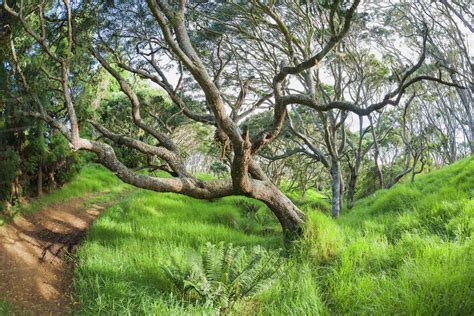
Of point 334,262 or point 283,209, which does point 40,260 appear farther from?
point 334,262

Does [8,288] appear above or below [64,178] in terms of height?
below

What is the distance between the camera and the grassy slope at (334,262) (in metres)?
3.56

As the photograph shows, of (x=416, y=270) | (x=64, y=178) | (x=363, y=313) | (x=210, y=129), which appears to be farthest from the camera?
(x=210, y=129)

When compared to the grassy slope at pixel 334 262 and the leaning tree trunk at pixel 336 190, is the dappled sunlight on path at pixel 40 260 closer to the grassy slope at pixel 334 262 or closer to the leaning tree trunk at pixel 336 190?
the grassy slope at pixel 334 262

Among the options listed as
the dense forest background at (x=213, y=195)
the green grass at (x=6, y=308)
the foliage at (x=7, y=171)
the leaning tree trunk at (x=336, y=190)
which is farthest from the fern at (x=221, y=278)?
the leaning tree trunk at (x=336, y=190)

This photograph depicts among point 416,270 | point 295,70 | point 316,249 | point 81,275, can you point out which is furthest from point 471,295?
point 81,275

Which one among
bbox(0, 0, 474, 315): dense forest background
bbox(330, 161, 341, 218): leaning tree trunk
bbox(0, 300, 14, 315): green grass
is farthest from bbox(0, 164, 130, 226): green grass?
bbox(330, 161, 341, 218): leaning tree trunk

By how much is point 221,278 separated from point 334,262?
1.69 m

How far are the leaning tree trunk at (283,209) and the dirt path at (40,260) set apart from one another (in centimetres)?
355

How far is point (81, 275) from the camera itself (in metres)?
5.24

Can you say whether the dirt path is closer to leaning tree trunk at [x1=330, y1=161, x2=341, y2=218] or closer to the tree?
the tree

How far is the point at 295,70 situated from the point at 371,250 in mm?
2946

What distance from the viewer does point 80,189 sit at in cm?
1268

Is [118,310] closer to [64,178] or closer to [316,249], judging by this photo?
[316,249]
